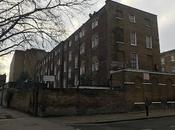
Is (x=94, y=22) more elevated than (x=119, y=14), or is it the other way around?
(x=119, y=14)

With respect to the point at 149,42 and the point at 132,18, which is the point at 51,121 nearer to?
the point at 132,18

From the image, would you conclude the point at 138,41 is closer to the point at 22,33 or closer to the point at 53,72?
the point at 22,33

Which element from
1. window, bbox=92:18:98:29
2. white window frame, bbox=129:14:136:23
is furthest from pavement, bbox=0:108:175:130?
window, bbox=92:18:98:29

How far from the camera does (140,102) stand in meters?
25.9

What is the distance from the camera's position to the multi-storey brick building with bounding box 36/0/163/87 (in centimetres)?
2995

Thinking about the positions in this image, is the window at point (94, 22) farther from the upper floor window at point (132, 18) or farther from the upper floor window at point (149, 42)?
the upper floor window at point (149, 42)

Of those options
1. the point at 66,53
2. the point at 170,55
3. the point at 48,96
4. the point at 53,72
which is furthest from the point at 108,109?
the point at 170,55

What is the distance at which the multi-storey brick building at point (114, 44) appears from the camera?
30.0 metres

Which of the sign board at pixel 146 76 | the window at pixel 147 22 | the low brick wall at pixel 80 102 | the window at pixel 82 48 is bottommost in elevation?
the low brick wall at pixel 80 102

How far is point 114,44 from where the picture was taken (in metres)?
30.0

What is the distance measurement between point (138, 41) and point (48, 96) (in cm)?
1726

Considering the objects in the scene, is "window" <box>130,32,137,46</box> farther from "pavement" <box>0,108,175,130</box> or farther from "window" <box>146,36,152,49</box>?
"pavement" <box>0,108,175,130</box>

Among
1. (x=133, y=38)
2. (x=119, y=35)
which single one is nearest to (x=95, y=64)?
(x=119, y=35)

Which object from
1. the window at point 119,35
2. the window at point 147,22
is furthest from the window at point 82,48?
the window at point 147,22
